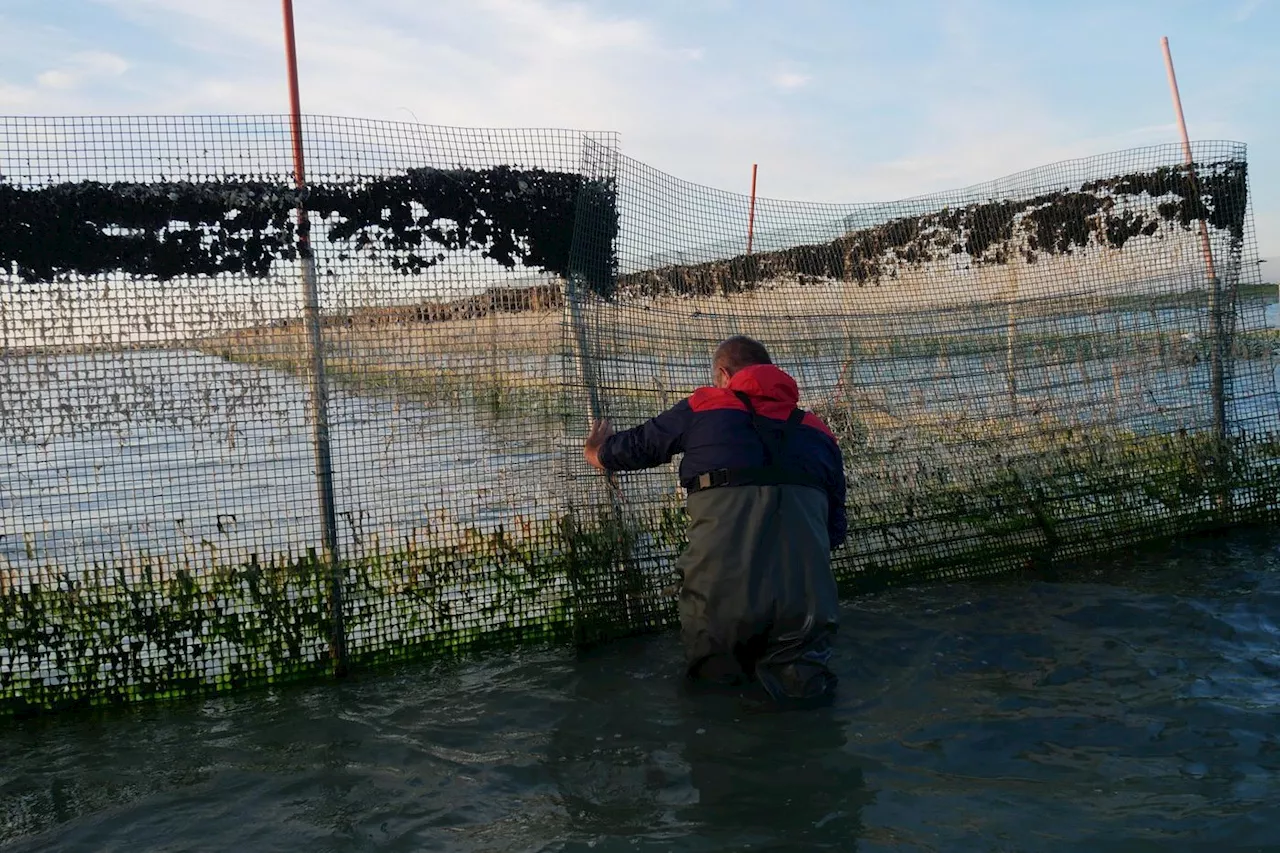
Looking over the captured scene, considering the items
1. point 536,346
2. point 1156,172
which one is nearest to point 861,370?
point 536,346

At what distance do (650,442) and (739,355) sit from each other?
65cm

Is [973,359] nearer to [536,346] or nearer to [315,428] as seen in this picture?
[536,346]

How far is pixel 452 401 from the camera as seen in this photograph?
19.3 ft

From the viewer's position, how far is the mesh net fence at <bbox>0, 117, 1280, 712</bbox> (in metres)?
5.32

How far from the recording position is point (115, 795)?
14.4 feet

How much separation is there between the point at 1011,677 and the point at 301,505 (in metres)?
3.87

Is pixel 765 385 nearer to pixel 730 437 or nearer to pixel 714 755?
pixel 730 437

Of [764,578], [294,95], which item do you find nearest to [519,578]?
[764,578]

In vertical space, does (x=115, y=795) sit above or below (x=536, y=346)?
below

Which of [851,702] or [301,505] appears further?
[301,505]

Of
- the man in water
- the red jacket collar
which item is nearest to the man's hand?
the man in water

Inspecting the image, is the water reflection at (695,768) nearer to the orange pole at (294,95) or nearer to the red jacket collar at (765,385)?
the red jacket collar at (765,385)

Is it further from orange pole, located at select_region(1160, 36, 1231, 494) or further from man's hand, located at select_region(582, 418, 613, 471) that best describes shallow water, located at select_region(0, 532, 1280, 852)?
orange pole, located at select_region(1160, 36, 1231, 494)

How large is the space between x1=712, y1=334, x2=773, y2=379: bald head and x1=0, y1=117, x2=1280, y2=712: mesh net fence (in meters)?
1.06
